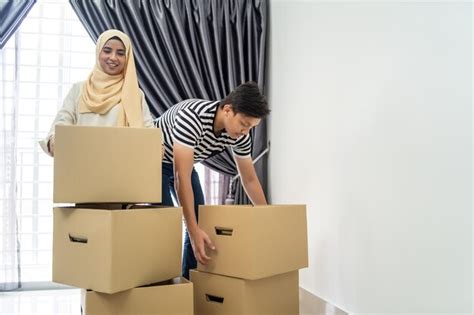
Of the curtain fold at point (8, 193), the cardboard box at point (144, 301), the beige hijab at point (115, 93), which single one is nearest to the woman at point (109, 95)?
the beige hijab at point (115, 93)

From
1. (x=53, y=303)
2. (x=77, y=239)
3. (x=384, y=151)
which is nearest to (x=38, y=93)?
(x=53, y=303)

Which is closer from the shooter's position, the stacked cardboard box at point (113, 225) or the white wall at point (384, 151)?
the white wall at point (384, 151)

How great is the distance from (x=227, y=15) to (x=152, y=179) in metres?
1.89

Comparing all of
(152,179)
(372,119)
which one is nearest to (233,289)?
(152,179)

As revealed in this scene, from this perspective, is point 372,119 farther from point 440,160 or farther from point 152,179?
point 152,179

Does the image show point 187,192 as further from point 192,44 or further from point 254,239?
point 192,44

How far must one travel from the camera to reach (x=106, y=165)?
4.81 feet

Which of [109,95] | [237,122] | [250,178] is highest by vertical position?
[109,95]

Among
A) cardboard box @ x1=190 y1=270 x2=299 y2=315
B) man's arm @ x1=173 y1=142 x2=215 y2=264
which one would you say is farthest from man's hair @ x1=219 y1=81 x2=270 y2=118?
cardboard box @ x1=190 y1=270 x2=299 y2=315

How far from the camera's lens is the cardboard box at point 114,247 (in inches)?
54.4

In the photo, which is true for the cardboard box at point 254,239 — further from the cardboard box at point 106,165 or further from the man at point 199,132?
the cardboard box at point 106,165

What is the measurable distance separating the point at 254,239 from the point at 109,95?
79cm

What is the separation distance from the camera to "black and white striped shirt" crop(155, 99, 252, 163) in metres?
1.69

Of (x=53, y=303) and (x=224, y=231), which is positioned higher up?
(x=224, y=231)
